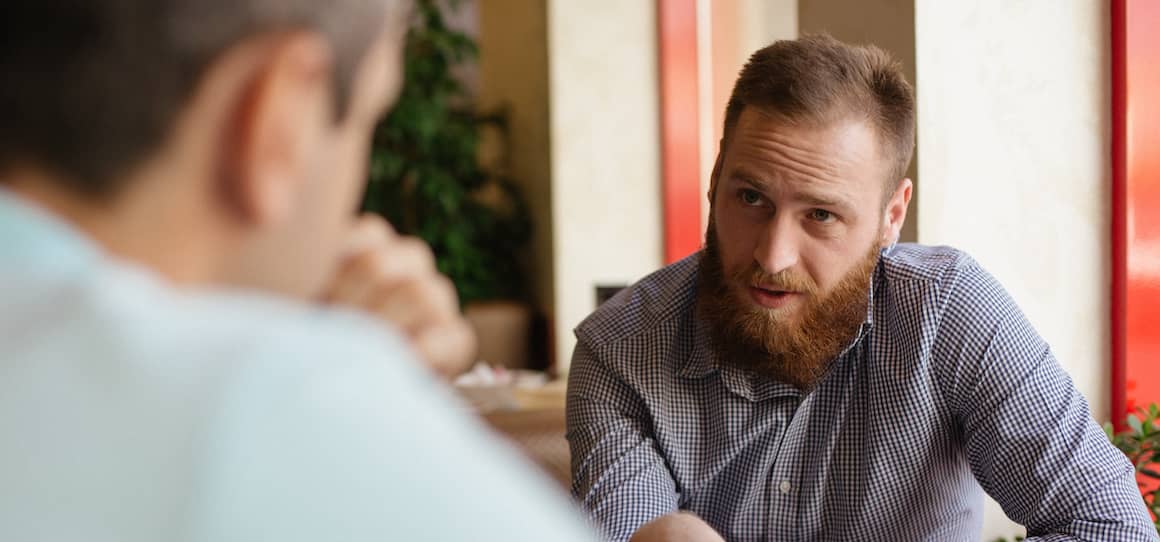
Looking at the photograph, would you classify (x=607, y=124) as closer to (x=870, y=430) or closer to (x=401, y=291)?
(x=870, y=430)

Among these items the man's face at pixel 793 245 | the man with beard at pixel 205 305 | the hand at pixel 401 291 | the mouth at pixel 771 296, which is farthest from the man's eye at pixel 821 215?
the man with beard at pixel 205 305

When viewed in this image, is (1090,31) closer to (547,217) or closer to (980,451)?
(980,451)

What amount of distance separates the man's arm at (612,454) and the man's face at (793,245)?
7.7 inches

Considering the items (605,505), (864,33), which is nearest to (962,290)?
(605,505)

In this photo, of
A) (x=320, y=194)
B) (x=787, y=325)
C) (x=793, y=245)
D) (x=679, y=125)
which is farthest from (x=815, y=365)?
(x=679, y=125)

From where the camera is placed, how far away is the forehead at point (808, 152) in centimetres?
184

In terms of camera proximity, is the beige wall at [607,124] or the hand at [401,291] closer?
the hand at [401,291]

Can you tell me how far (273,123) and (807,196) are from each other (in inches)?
57.1

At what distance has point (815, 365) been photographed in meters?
1.84

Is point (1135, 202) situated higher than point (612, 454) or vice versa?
point (1135, 202)

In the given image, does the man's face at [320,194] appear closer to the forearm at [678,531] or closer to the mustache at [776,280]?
the forearm at [678,531]

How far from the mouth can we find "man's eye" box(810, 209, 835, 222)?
124mm

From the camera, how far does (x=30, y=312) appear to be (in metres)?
0.41

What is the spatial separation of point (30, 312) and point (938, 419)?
161 centimetres
